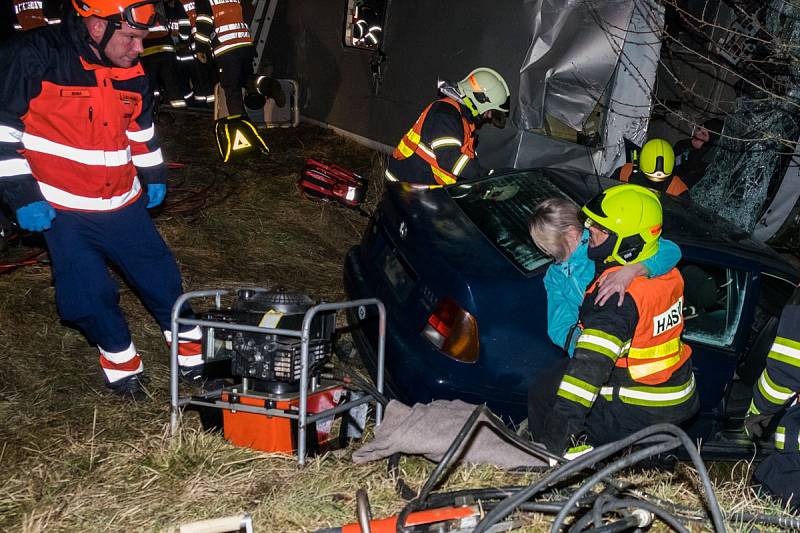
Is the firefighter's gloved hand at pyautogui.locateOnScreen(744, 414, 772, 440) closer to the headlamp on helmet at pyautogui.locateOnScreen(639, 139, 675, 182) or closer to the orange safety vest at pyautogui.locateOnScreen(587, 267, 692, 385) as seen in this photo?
the orange safety vest at pyautogui.locateOnScreen(587, 267, 692, 385)

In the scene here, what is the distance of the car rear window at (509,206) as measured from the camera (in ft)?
13.7

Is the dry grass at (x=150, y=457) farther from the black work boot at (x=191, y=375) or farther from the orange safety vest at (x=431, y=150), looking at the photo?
the orange safety vest at (x=431, y=150)

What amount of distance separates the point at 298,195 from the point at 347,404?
517 cm

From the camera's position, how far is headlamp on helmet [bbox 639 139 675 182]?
6359mm

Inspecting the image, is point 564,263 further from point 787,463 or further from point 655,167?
point 655,167

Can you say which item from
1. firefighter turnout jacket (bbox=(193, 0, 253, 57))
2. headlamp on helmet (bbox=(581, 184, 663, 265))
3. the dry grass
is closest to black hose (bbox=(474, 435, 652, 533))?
the dry grass

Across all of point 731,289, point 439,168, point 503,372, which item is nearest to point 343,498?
point 503,372

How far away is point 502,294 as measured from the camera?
3932 mm

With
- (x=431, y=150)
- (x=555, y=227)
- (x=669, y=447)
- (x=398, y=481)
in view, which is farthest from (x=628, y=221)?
(x=431, y=150)

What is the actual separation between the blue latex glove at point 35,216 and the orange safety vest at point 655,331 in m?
2.71

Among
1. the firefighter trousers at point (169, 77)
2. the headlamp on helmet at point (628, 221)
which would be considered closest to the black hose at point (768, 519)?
the headlamp on helmet at point (628, 221)

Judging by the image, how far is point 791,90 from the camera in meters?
6.80

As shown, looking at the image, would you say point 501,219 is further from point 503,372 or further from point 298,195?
point 298,195

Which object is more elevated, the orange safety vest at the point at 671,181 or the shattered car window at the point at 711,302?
the shattered car window at the point at 711,302
